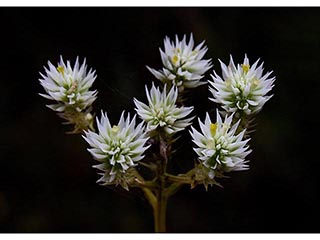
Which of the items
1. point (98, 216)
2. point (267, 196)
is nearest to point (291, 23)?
point (267, 196)

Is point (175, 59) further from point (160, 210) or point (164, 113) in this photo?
point (160, 210)

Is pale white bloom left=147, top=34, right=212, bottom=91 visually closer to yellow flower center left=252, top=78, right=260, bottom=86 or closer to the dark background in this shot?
yellow flower center left=252, top=78, right=260, bottom=86

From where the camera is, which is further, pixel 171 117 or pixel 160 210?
pixel 160 210

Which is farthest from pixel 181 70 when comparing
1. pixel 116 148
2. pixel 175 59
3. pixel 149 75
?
pixel 149 75

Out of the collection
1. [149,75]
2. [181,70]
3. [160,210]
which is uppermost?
[149,75]

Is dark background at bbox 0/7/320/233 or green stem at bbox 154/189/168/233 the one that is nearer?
green stem at bbox 154/189/168/233

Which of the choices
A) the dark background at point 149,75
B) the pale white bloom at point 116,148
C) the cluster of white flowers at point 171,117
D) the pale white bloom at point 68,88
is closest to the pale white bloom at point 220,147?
the cluster of white flowers at point 171,117

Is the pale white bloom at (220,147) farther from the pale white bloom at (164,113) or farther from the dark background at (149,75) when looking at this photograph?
the dark background at (149,75)

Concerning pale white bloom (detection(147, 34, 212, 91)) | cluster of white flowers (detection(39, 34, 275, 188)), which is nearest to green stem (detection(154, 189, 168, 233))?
cluster of white flowers (detection(39, 34, 275, 188))
